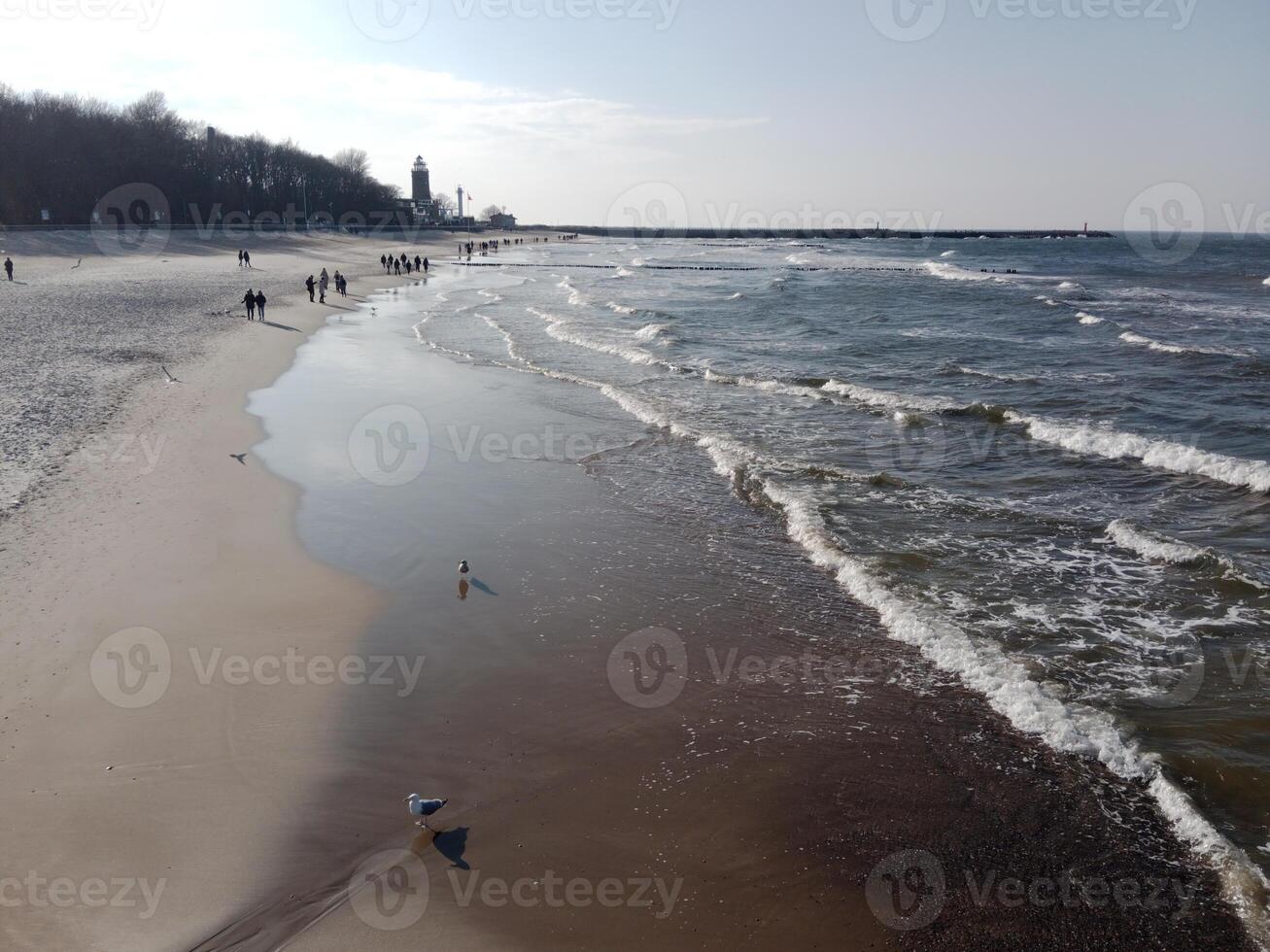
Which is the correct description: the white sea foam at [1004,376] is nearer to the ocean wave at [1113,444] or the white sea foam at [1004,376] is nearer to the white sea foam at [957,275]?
the ocean wave at [1113,444]

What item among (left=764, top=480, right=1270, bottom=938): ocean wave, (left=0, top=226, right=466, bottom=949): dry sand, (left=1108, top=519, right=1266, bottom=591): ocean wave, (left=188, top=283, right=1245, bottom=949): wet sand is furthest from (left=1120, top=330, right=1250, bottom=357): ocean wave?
(left=0, top=226, right=466, bottom=949): dry sand

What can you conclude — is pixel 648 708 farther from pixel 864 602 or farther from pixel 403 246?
pixel 403 246

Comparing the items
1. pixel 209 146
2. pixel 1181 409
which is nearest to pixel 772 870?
pixel 1181 409

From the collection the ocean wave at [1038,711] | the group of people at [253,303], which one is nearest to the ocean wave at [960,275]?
the group of people at [253,303]

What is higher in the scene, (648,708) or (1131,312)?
(1131,312)

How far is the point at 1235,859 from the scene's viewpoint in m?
5.97

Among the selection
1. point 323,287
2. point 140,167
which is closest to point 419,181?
point 140,167

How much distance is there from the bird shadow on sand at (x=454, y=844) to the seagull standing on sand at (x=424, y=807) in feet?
0.38

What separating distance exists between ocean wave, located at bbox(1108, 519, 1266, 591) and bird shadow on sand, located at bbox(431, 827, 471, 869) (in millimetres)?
9900

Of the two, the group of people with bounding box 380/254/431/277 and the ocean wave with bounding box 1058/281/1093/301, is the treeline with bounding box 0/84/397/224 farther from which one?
the ocean wave with bounding box 1058/281/1093/301

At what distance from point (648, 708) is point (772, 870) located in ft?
7.35

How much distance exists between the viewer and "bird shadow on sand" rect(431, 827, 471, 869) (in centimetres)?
589

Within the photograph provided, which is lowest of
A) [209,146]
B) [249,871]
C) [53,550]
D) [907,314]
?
[249,871]

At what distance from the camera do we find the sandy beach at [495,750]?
550 centimetres
